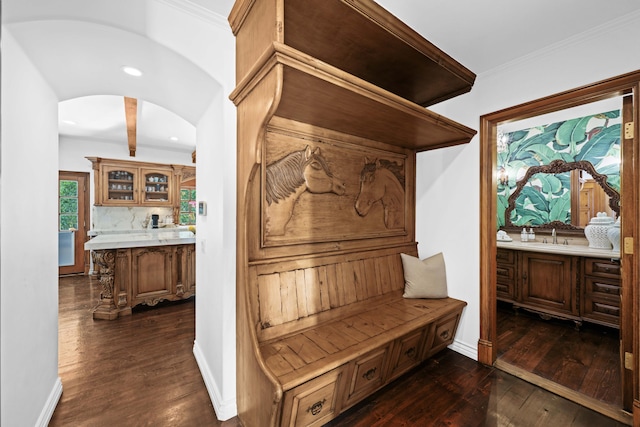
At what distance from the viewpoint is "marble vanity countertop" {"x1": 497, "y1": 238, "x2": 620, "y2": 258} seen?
9.31ft

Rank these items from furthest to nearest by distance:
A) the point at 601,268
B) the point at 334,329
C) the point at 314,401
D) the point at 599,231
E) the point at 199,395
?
1. the point at 599,231
2. the point at 601,268
3. the point at 199,395
4. the point at 334,329
5. the point at 314,401

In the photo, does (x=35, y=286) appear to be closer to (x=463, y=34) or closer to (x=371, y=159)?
(x=371, y=159)

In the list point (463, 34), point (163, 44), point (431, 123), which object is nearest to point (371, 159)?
point (431, 123)

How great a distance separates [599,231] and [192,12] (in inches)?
171

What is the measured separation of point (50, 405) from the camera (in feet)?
6.02

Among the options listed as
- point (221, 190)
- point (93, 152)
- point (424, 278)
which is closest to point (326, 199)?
point (221, 190)

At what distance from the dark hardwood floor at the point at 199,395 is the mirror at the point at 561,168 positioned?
2.42m

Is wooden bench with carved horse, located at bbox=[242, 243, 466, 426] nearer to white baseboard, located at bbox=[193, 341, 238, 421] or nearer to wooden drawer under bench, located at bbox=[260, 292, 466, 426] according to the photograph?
wooden drawer under bench, located at bbox=[260, 292, 466, 426]

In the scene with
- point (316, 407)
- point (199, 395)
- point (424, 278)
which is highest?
point (424, 278)

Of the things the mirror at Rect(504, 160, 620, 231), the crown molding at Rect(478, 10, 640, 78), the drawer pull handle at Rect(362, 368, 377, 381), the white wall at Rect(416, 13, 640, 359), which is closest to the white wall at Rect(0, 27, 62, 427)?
the drawer pull handle at Rect(362, 368, 377, 381)

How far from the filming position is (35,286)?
1.69 metres

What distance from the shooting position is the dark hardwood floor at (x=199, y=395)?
182 centimetres

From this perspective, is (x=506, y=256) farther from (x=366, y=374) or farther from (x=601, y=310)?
(x=366, y=374)

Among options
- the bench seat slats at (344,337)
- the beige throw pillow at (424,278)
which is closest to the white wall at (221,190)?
the bench seat slats at (344,337)
